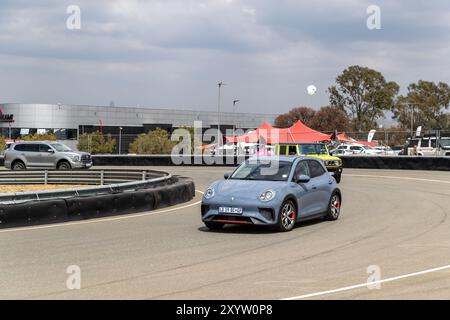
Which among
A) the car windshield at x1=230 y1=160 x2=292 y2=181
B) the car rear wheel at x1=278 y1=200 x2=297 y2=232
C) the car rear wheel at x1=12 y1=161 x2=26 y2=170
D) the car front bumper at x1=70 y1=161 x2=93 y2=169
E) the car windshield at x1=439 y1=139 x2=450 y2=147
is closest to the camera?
the car rear wheel at x1=278 y1=200 x2=297 y2=232

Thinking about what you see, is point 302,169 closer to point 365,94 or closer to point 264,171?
point 264,171

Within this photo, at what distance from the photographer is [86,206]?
14344 millimetres

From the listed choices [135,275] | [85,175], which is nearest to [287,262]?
[135,275]

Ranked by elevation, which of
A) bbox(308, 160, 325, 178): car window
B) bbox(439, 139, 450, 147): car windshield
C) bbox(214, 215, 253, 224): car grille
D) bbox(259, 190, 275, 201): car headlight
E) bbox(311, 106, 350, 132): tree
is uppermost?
bbox(311, 106, 350, 132): tree

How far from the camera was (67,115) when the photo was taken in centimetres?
10812

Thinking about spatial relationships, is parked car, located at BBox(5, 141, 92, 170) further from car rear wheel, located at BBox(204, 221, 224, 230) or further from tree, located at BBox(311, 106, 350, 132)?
tree, located at BBox(311, 106, 350, 132)

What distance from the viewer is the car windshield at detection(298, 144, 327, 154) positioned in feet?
84.9

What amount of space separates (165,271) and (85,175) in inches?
695

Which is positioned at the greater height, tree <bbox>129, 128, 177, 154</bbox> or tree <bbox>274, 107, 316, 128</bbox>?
tree <bbox>274, 107, 316, 128</bbox>

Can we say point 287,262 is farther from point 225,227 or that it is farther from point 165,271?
point 225,227

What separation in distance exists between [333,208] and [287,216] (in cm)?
213

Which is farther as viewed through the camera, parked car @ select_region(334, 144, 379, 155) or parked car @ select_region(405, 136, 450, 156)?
parked car @ select_region(334, 144, 379, 155)

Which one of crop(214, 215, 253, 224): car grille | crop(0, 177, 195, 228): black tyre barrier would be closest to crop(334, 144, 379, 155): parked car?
crop(0, 177, 195, 228): black tyre barrier

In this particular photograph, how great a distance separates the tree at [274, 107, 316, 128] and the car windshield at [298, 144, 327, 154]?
246 feet
